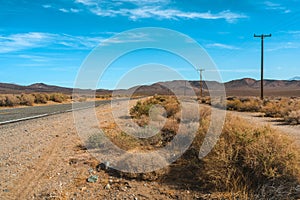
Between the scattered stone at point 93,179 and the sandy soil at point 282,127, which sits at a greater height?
the sandy soil at point 282,127

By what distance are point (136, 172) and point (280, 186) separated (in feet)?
9.82

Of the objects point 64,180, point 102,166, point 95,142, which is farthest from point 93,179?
point 95,142

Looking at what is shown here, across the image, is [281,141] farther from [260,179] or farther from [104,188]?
[104,188]

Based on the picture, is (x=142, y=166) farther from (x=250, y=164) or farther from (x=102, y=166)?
(x=250, y=164)

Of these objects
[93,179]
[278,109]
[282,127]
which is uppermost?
[278,109]

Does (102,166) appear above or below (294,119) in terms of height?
below

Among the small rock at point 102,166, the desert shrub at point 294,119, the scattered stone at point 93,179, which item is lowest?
the scattered stone at point 93,179

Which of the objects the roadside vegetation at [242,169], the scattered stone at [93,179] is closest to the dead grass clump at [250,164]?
the roadside vegetation at [242,169]

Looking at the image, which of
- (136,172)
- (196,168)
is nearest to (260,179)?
(196,168)

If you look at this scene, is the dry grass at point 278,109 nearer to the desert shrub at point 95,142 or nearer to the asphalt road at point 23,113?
the desert shrub at point 95,142

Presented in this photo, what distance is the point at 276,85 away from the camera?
196750 millimetres

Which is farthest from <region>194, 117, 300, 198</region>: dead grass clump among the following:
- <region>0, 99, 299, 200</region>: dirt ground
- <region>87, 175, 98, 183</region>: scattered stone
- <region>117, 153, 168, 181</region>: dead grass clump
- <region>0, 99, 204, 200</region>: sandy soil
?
<region>87, 175, 98, 183</region>: scattered stone

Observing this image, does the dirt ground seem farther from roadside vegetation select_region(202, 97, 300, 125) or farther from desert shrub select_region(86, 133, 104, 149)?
roadside vegetation select_region(202, 97, 300, 125)

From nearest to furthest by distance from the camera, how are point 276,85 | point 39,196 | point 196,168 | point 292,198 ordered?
point 292,198, point 39,196, point 196,168, point 276,85
